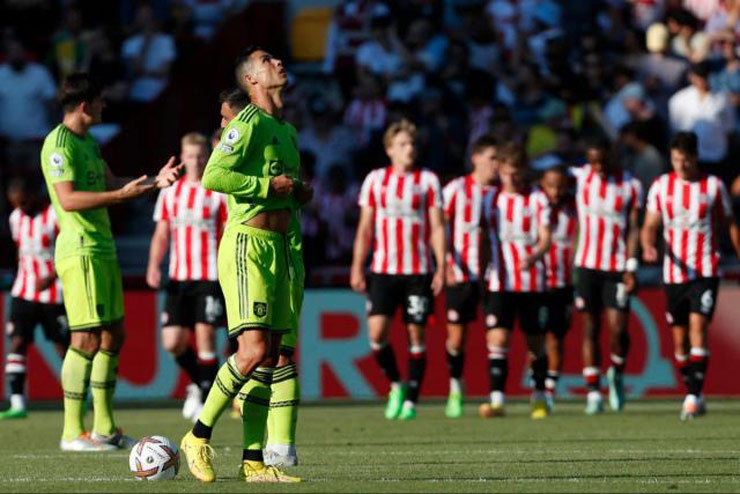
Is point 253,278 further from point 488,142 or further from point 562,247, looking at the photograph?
point 562,247

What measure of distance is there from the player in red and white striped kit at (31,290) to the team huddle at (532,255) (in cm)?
300

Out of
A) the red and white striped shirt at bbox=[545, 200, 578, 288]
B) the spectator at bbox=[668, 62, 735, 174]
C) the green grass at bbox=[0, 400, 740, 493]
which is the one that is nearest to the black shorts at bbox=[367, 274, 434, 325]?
the green grass at bbox=[0, 400, 740, 493]

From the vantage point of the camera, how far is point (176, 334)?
1480 centimetres

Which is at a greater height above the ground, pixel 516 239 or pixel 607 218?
pixel 607 218

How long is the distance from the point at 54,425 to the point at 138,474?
5.69 m

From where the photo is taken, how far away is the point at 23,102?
70.0 ft

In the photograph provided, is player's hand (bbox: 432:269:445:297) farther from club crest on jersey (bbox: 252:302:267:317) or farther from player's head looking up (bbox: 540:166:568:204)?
club crest on jersey (bbox: 252:302:267:317)

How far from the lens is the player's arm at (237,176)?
8602mm

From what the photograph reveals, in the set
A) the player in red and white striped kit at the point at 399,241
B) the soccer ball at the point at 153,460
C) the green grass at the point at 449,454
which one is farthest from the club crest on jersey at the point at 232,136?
the player in red and white striped kit at the point at 399,241

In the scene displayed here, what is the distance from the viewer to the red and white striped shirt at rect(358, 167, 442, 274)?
48.3 feet

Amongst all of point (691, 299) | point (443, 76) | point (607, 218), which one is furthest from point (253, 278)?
point (443, 76)

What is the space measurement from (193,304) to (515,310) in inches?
110

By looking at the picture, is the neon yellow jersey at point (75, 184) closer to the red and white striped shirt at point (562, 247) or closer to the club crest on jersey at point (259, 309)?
the club crest on jersey at point (259, 309)

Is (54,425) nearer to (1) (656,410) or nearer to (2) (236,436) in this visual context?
(2) (236,436)
